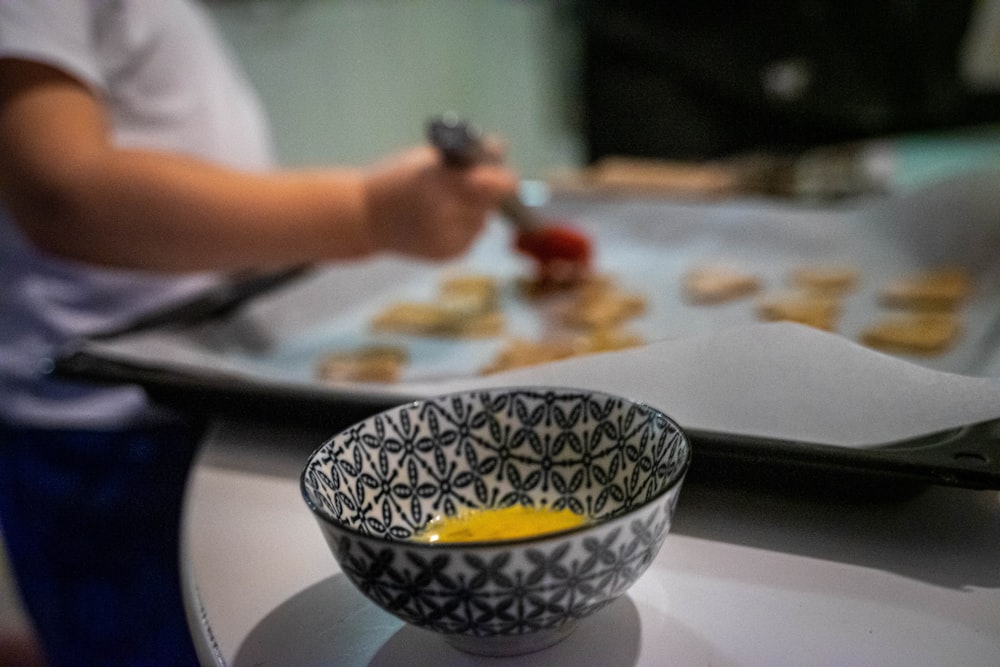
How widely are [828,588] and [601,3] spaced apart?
187cm

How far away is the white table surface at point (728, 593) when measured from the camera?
0.38 meters

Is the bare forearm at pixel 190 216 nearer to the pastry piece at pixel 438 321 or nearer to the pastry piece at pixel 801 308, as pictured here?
the pastry piece at pixel 438 321

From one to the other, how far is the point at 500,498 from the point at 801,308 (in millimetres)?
555

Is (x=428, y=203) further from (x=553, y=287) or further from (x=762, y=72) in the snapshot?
(x=762, y=72)

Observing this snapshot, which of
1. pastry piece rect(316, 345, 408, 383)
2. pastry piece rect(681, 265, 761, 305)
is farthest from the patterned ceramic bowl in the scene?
pastry piece rect(681, 265, 761, 305)

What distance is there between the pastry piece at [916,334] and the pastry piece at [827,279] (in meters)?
0.11

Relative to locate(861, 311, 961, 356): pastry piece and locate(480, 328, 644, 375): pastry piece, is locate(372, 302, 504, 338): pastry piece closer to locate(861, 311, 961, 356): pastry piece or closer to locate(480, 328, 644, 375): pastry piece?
locate(480, 328, 644, 375): pastry piece

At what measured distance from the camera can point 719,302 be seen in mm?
982

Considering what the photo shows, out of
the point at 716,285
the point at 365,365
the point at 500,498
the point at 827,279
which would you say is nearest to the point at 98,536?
the point at 365,365

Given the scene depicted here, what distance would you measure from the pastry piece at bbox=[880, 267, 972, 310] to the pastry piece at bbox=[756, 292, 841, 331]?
0.06 meters

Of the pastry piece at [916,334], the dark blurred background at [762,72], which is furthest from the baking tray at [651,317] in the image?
the dark blurred background at [762,72]

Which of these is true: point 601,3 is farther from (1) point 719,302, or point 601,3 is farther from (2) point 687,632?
(2) point 687,632

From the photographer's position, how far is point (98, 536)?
0.68 m

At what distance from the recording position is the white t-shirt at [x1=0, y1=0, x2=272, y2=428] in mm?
726
